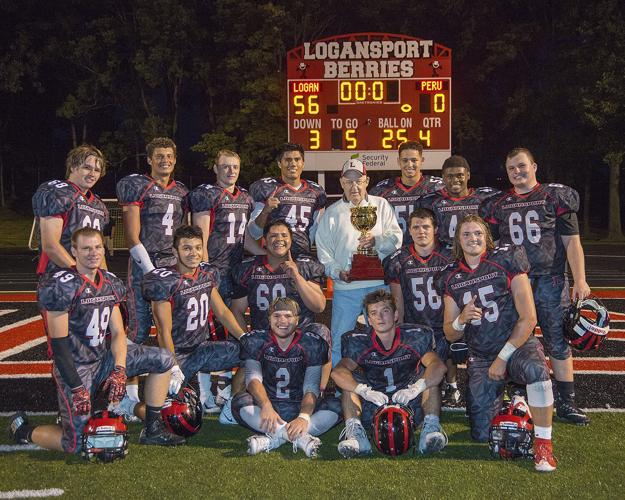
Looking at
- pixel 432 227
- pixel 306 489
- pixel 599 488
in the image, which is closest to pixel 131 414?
pixel 306 489

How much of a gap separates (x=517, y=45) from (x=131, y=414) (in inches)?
1037

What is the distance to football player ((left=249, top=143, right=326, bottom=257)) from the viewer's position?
22.0 feet

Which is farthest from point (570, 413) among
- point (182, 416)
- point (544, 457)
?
point (182, 416)

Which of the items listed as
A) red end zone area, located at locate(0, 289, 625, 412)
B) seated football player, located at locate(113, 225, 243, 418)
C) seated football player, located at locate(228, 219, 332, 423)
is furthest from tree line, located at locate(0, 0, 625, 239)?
seated football player, located at locate(113, 225, 243, 418)

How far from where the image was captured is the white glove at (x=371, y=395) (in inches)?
199

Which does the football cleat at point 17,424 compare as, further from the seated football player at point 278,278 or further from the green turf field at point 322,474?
the seated football player at point 278,278

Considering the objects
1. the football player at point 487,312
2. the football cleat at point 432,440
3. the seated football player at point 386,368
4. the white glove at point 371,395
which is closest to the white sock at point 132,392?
the seated football player at point 386,368

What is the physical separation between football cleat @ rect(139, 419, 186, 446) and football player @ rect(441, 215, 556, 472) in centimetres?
203

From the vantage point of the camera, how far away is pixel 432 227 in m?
5.88

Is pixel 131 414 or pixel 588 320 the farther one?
pixel 131 414

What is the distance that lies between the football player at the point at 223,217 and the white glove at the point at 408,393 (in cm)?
200

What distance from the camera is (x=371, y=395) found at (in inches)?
201

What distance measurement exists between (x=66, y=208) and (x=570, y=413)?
405cm

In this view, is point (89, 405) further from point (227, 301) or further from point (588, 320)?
point (588, 320)
